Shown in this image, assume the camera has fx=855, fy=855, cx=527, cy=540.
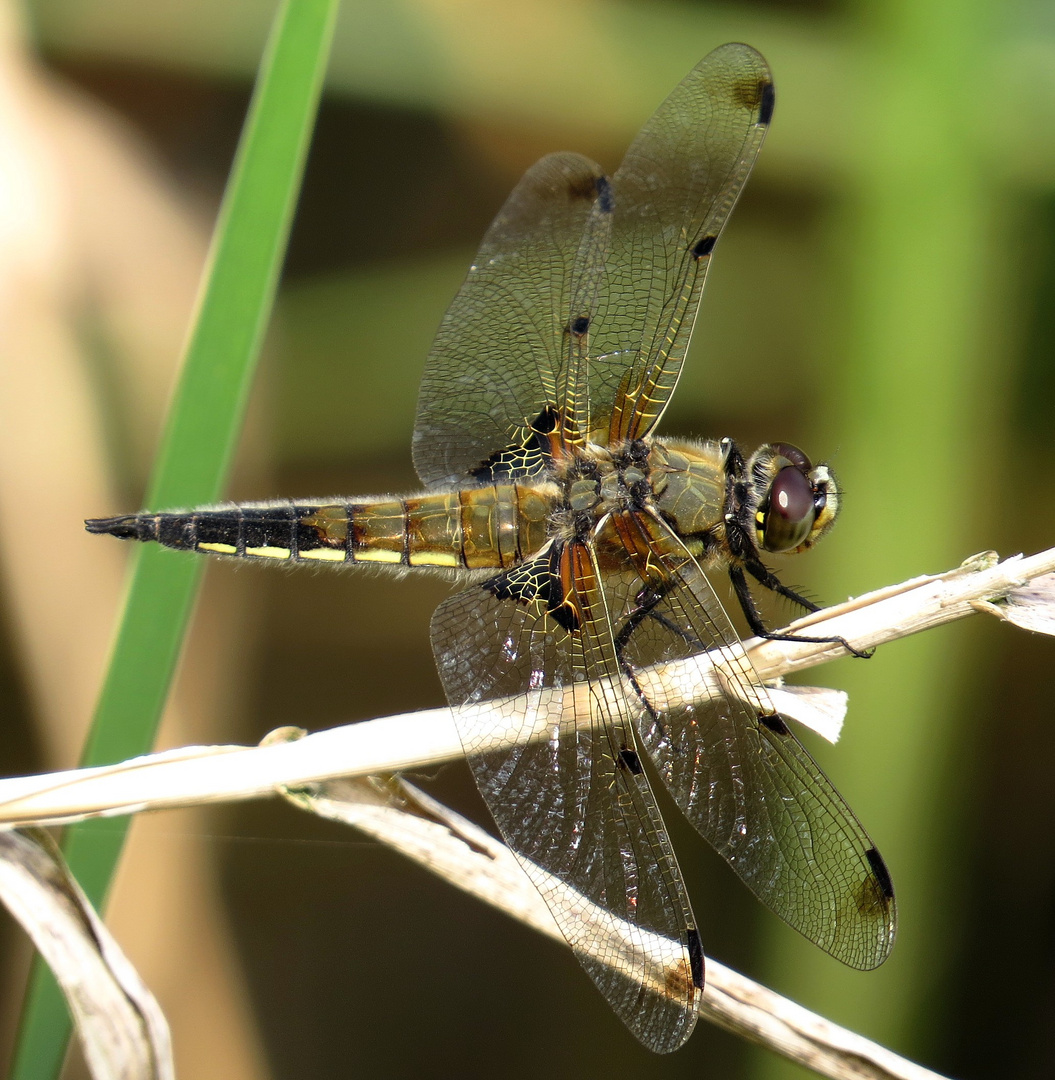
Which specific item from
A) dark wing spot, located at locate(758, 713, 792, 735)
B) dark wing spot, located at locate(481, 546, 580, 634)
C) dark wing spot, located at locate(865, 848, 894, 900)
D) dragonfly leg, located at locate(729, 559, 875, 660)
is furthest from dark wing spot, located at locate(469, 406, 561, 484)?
dark wing spot, located at locate(865, 848, 894, 900)

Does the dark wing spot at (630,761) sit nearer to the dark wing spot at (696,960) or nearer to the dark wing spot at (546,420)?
the dark wing spot at (696,960)

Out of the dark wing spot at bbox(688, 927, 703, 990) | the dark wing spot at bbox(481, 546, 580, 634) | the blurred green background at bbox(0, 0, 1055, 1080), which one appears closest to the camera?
the dark wing spot at bbox(688, 927, 703, 990)

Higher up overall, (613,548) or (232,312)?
(232,312)

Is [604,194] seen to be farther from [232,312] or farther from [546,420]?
[232,312]

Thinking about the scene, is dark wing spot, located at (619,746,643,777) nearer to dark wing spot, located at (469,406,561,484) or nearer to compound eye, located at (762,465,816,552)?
compound eye, located at (762,465,816,552)

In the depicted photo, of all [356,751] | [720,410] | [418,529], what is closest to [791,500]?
[418,529]

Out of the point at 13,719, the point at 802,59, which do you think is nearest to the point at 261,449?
the point at 13,719
